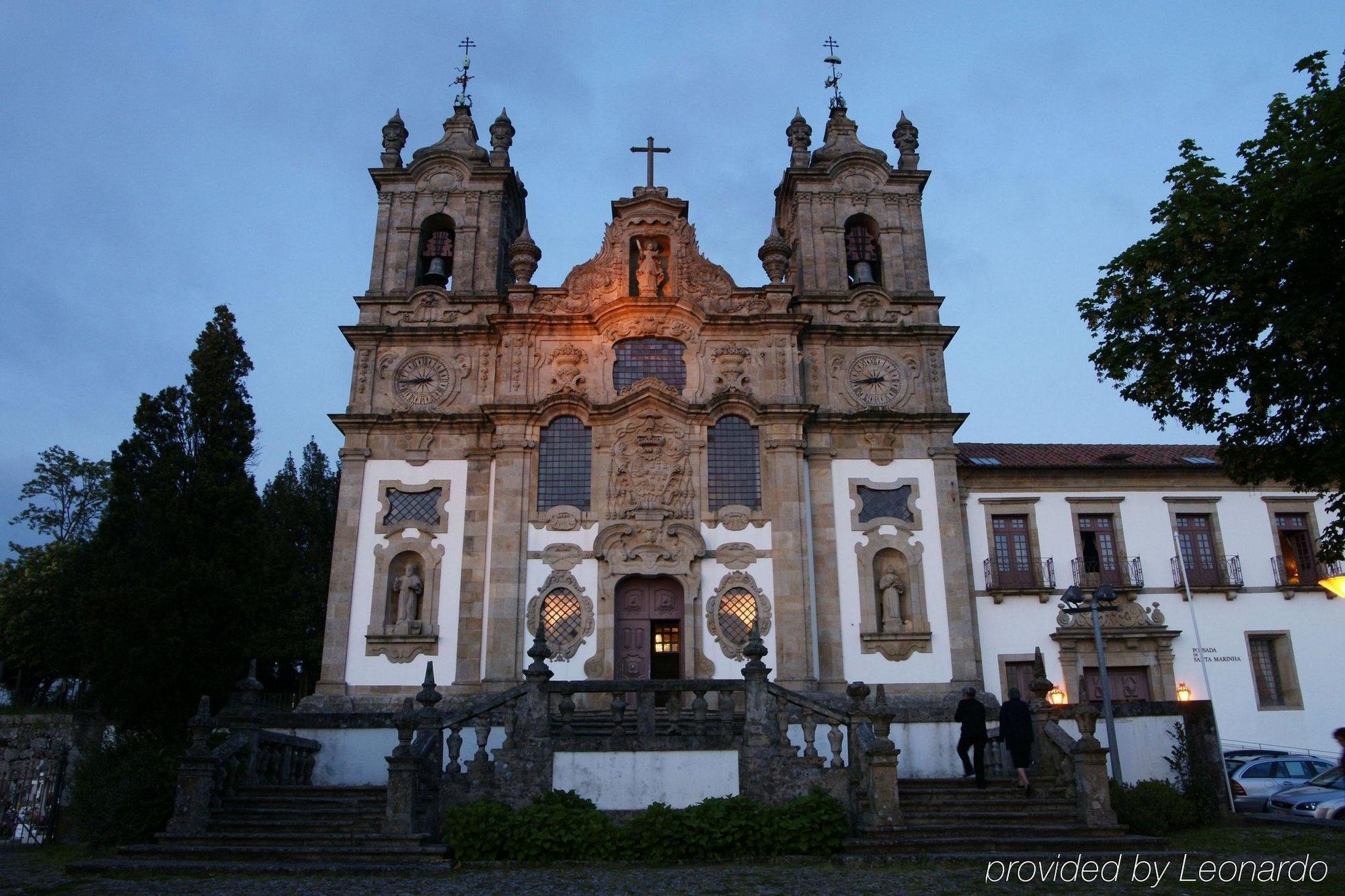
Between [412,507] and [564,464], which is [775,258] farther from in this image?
[412,507]

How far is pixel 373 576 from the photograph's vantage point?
22.5 m

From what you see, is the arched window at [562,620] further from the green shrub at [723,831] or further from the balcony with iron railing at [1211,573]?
the balcony with iron railing at [1211,573]

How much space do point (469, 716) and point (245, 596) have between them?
4965 millimetres

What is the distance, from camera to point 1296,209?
13203mm

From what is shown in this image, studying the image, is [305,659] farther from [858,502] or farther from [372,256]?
[858,502]

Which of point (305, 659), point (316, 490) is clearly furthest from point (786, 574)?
point (316, 490)

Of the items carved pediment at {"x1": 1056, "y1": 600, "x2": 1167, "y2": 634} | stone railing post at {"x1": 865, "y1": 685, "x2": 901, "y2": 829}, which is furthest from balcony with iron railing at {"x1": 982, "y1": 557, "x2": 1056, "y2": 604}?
stone railing post at {"x1": 865, "y1": 685, "x2": 901, "y2": 829}

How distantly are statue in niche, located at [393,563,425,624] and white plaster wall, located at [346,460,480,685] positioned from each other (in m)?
0.51

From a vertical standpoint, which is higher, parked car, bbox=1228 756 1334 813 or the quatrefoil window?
the quatrefoil window

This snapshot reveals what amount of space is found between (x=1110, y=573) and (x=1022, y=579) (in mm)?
2304

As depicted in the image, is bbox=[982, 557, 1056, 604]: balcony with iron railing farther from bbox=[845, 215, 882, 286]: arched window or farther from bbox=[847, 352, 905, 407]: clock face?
bbox=[845, 215, 882, 286]: arched window

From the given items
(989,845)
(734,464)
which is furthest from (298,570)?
(989,845)

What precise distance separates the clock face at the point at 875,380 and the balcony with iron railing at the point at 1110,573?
6135 millimetres

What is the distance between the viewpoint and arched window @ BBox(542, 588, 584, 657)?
71.3ft
